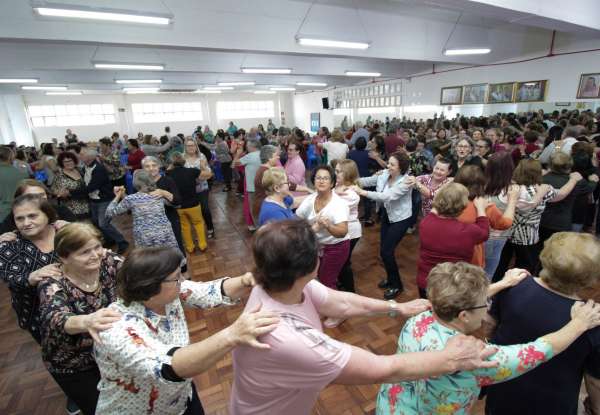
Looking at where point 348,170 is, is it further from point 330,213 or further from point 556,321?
point 556,321

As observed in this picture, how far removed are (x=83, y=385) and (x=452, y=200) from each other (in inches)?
79.1

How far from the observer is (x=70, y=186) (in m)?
3.51

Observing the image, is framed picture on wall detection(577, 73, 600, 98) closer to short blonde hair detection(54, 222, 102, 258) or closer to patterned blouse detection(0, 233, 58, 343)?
short blonde hair detection(54, 222, 102, 258)

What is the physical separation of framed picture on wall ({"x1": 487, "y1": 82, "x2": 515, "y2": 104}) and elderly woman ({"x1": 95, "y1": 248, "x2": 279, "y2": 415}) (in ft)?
32.2

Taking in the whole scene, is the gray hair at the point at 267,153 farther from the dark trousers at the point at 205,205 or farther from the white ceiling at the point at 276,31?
the white ceiling at the point at 276,31

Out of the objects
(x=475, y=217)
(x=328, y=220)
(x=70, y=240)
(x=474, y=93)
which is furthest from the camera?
(x=474, y=93)

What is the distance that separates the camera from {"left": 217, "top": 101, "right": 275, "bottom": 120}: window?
62.7 feet

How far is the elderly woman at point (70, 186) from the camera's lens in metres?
3.46

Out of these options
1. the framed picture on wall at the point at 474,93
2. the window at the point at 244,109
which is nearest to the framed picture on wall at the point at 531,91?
the framed picture on wall at the point at 474,93

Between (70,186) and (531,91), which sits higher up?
(531,91)

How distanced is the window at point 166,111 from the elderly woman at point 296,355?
19.2 metres

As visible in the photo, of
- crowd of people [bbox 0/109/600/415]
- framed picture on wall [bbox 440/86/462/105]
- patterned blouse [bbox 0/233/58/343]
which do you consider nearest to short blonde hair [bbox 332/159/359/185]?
crowd of people [bbox 0/109/600/415]

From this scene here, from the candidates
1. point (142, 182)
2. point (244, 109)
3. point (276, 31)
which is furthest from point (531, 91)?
point (244, 109)

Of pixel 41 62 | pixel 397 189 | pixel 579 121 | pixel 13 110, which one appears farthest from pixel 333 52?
pixel 13 110
